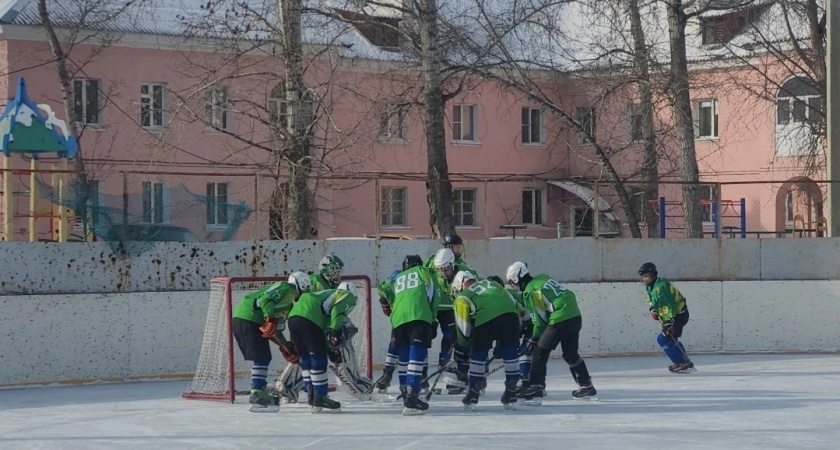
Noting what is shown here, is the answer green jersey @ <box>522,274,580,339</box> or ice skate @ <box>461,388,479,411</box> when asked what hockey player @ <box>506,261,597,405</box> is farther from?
ice skate @ <box>461,388,479,411</box>

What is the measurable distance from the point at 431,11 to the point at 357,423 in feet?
28.9

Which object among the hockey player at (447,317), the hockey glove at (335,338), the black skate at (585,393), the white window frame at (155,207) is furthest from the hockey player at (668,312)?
the white window frame at (155,207)

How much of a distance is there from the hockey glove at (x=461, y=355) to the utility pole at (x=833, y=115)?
7.79m

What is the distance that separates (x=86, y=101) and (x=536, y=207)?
1148cm

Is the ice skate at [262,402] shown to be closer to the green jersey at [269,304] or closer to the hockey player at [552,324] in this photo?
the green jersey at [269,304]

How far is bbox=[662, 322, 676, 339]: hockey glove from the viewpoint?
14280 millimetres

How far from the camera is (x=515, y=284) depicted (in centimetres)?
1207

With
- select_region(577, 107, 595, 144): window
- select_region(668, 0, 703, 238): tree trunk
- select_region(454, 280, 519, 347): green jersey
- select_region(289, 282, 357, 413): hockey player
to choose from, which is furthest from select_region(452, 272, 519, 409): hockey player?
select_region(577, 107, 595, 144): window

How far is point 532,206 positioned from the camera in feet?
105

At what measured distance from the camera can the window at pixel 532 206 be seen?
3145 centimetres

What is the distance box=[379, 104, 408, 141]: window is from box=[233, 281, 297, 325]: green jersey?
25.7 ft

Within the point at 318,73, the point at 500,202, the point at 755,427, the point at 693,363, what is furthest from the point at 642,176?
the point at 755,427

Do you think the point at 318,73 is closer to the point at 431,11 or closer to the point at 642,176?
the point at 431,11

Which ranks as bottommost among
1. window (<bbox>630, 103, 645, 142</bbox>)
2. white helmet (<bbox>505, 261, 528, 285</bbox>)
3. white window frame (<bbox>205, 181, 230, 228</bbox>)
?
white helmet (<bbox>505, 261, 528, 285</bbox>)
